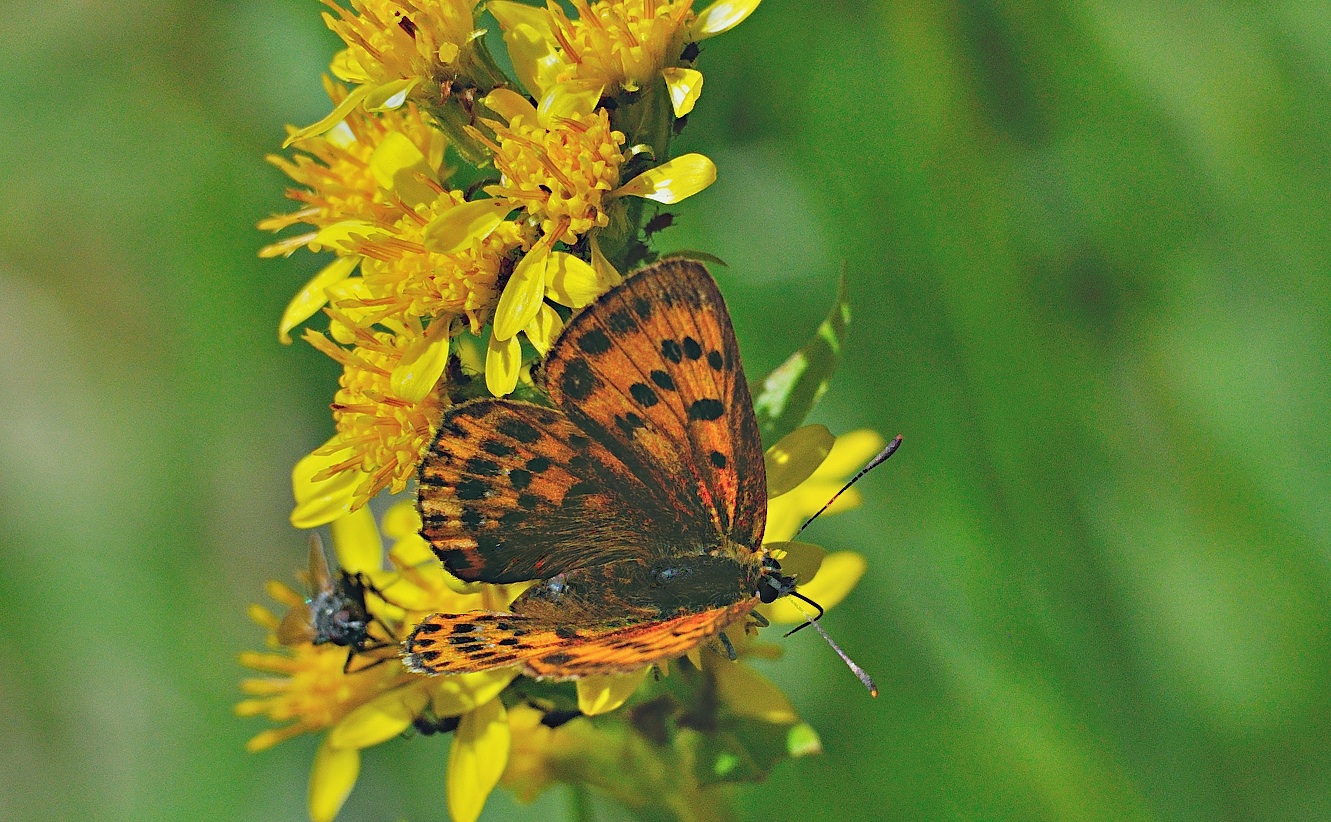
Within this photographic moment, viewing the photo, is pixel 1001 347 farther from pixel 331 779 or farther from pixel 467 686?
pixel 331 779

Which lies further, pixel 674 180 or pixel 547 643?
pixel 674 180

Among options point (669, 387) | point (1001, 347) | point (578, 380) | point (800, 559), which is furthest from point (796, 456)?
point (1001, 347)

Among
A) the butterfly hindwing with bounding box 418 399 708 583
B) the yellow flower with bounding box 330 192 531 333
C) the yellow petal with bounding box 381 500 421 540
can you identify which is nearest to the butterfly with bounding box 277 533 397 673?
the yellow petal with bounding box 381 500 421 540

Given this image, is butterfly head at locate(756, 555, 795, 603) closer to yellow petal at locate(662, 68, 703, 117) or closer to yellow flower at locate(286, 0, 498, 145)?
yellow petal at locate(662, 68, 703, 117)

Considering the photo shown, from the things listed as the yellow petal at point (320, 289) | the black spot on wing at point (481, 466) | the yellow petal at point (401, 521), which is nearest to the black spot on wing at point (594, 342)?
the black spot on wing at point (481, 466)

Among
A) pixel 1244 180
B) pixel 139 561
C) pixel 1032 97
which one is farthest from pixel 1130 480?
pixel 139 561

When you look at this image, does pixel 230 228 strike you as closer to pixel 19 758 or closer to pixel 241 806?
pixel 241 806

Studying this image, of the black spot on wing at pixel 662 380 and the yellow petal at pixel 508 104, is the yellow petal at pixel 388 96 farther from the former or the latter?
the black spot on wing at pixel 662 380
